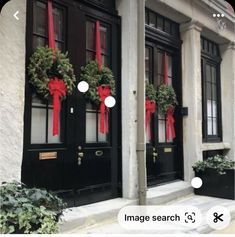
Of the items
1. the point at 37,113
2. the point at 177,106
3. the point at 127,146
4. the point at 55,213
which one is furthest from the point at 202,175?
the point at 55,213

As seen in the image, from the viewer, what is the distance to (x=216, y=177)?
27.4ft

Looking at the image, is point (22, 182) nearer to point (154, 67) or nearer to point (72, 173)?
point (72, 173)

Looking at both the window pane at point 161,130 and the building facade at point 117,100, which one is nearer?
Result: the building facade at point 117,100

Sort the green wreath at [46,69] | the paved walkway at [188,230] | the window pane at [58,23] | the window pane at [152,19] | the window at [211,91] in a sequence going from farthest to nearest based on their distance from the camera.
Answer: the window at [211,91]
the window pane at [152,19]
the window pane at [58,23]
the green wreath at [46,69]
the paved walkway at [188,230]

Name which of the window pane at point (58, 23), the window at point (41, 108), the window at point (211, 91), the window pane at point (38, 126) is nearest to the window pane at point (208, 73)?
the window at point (211, 91)

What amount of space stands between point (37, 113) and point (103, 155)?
5.40 ft

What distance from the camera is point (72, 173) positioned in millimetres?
6055

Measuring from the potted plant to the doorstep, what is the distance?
2.23 ft

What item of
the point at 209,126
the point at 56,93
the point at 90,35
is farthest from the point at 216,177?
the point at 56,93

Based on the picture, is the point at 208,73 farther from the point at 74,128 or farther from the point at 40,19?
the point at 40,19

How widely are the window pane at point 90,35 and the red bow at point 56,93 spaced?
48.5 inches

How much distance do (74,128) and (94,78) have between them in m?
0.99

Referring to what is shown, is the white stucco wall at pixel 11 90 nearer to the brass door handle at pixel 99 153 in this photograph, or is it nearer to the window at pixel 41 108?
the window at pixel 41 108

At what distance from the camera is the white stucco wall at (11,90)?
190 inches
